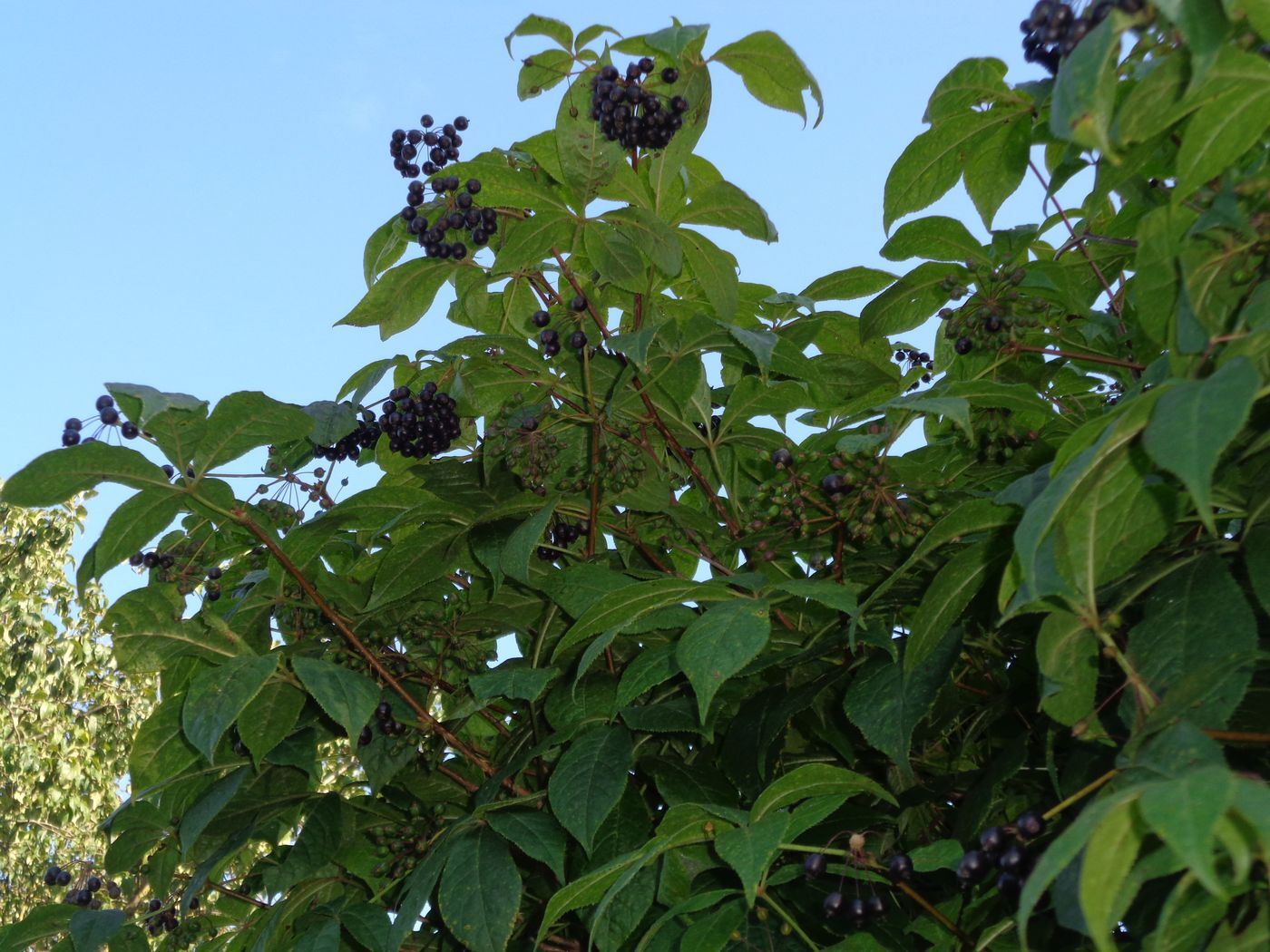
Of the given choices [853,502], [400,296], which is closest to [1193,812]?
[853,502]

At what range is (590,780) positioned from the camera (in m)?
2.14

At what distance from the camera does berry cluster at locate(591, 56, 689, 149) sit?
2570 mm

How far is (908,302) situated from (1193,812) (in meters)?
1.88

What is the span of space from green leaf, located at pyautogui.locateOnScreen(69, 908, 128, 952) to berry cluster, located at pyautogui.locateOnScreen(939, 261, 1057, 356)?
7.22ft

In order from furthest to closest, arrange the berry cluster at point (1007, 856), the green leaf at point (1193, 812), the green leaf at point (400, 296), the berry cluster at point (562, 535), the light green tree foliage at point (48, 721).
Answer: the light green tree foliage at point (48, 721)
the green leaf at point (400, 296)
the berry cluster at point (562, 535)
the berry cluster at point (1007, 856)
the green leaf at point (1193, 812)

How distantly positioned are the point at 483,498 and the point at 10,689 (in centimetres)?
1287

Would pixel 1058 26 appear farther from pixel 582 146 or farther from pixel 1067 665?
pixel 582 146

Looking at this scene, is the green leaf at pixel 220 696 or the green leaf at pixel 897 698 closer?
the green leaf at pixel 897 698

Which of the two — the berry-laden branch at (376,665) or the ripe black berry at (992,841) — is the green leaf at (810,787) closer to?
the ripe black berry at (992,841)

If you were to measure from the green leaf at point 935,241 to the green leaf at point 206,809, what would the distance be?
1781 mm

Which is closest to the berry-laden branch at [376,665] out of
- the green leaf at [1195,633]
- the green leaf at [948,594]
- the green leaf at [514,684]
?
the green leaf at [514,684]

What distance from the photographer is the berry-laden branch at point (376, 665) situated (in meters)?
2.46

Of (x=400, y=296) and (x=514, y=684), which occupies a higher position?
(x=400, y=296)

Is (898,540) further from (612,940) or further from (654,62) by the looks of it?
(654,62)
